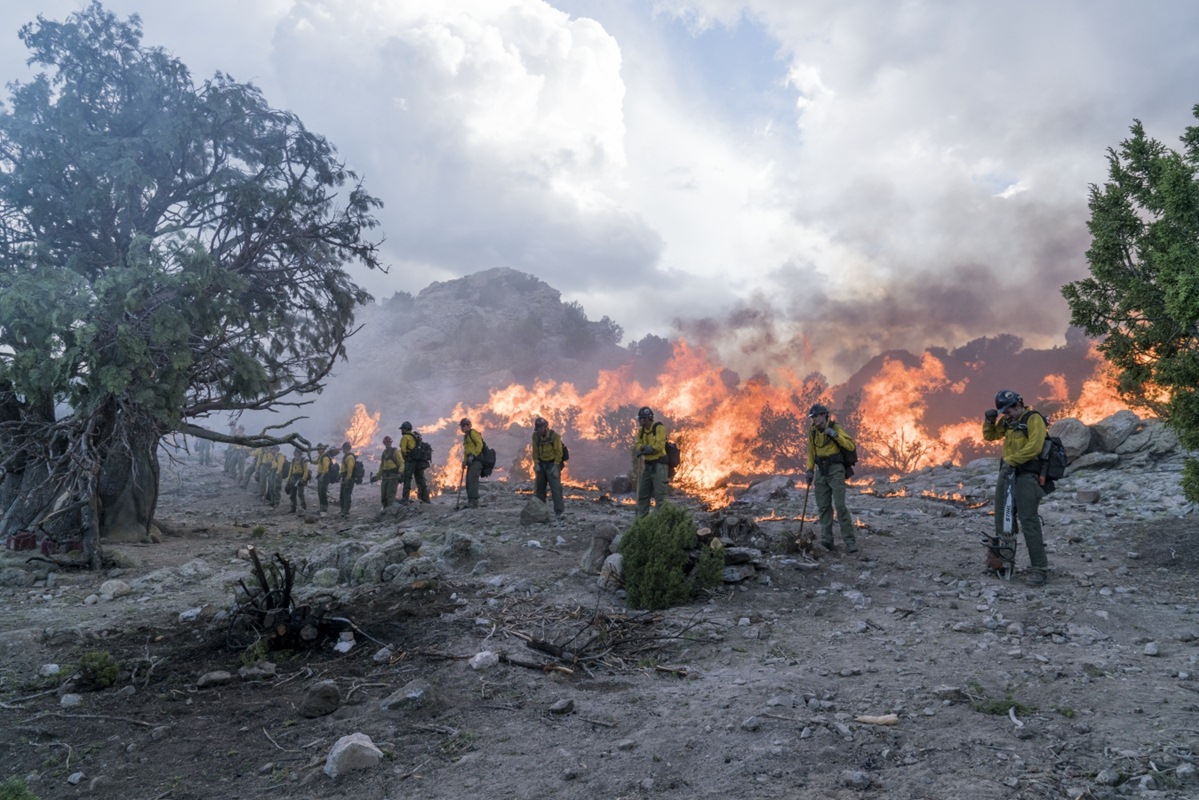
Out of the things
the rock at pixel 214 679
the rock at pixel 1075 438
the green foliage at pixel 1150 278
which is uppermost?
the green foliage at pixel 1150 278

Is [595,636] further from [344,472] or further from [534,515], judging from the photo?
[344,472]

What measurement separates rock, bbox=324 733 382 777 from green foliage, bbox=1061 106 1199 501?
→ 7.57 meters

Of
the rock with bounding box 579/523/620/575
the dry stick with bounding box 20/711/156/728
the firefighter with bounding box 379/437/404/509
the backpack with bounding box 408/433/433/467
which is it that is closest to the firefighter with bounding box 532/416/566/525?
the rock with bounding box 579/523/620/575

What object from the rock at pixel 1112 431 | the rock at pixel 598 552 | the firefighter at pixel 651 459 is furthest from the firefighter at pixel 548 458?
the rock at pixel 1112 431

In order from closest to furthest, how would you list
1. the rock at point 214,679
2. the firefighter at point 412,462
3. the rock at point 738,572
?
the rock at point 214,679 → the rock at point 738,572 → the firefighter at point 412,462

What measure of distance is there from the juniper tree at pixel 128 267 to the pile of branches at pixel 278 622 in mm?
5824

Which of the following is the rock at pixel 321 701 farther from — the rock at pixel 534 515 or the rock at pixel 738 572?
the rock at pixel 534 515

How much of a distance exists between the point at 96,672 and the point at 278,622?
1.30 metres

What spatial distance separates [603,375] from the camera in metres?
59.2

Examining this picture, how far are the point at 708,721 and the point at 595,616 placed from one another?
2327 millimetres

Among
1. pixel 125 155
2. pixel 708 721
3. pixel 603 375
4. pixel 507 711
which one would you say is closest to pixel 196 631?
pixel 507 711

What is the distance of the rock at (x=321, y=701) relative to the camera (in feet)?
14.2

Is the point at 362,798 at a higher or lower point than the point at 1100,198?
lower

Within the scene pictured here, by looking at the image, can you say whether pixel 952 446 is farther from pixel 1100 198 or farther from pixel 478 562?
pixel 478 562
